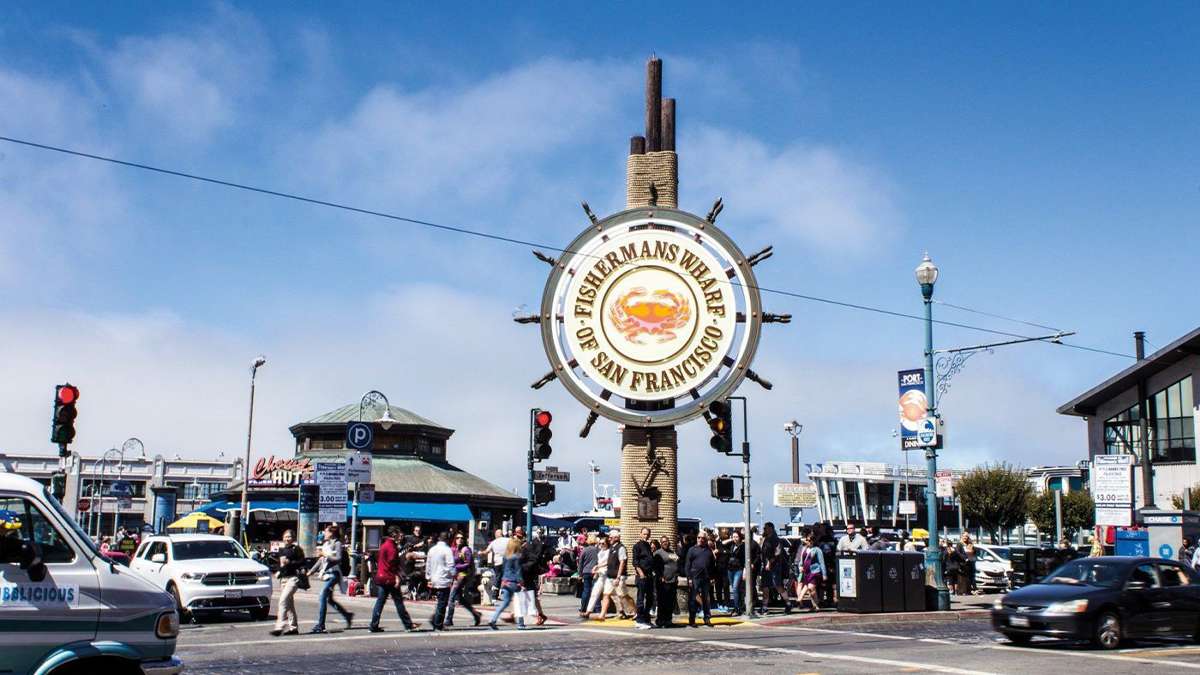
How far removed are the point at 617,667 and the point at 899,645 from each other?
5.74m

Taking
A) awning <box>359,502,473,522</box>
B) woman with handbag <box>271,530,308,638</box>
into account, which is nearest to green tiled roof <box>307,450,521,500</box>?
awning <box>359,502,473,522</box>

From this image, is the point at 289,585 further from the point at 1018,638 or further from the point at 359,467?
the point at 1018,638

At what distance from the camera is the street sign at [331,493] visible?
28.8 metres

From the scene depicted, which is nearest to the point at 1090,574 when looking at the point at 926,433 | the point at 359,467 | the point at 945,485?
the point at 926,433

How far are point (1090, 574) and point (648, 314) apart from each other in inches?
445

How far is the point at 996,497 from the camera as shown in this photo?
75875 millimetres

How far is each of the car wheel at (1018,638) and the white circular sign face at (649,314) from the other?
9.02 m

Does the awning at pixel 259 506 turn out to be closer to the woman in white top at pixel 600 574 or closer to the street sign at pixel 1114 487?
the woman in white top at pixel 600 574

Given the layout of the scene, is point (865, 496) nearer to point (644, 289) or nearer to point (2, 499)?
point (644, 289)

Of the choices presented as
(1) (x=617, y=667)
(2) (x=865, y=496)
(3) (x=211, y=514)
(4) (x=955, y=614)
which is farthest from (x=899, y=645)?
(2) (x=865, y=496)

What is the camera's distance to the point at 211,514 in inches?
2020

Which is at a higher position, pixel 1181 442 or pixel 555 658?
pixel 1181 442

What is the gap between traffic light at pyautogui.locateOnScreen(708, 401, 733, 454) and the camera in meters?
24.1

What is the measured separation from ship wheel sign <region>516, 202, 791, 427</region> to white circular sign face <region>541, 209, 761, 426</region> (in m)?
0.02
